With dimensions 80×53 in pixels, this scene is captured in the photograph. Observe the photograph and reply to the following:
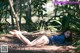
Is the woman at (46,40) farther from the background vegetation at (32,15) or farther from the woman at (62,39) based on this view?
the background vegetation at (32,15)

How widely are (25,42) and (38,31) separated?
407cm

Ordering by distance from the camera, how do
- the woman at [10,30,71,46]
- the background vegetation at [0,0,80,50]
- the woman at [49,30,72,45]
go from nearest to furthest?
the woman at [10,30,71,46] → the woman at [49,30,72,45] → the background vegetation at [0,0,80,50]

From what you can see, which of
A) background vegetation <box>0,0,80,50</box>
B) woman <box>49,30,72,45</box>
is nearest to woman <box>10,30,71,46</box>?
woman <box>49,30,72,45</box>

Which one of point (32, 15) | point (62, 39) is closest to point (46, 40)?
point (62, 39)

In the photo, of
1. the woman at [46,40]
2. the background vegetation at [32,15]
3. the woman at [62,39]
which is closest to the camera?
the woman at [46,40]

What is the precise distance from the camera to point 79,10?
12445 mm

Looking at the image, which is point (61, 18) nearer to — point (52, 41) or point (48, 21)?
point (48, 21)

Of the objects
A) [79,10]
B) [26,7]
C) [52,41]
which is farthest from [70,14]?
[52,41]

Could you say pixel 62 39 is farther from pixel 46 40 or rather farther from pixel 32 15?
pixel 32 15

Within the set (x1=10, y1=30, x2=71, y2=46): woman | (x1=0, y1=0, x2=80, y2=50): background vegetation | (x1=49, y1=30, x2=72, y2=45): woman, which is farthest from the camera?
(x1=0, y1=0, x2=80, y2=50): background vegetation

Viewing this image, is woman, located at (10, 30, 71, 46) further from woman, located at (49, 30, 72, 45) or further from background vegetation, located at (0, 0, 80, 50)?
background vegetation, located at (0, 0, 80, 50)

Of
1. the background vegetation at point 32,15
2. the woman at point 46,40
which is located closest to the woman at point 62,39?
the woman at point 46,40

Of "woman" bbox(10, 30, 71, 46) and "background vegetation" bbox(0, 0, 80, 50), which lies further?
"background vegetation" bbox(0, 0, 80, 50)

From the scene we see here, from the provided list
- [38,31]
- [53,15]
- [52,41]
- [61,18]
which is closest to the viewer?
[52,41]
